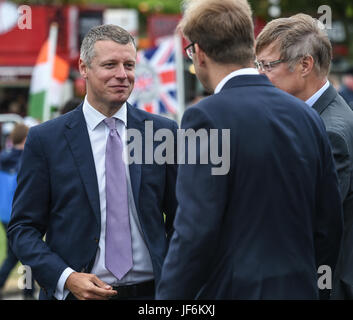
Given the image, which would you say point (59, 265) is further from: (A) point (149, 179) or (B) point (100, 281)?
(A) point (149, 179)

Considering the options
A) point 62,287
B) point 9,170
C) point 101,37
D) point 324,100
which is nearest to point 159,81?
point 9,170

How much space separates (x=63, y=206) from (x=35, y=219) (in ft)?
0.47

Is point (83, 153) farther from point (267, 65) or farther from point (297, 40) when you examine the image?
point (297, 40)

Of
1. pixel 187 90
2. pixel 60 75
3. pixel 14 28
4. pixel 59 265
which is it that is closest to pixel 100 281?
pixel 59 265

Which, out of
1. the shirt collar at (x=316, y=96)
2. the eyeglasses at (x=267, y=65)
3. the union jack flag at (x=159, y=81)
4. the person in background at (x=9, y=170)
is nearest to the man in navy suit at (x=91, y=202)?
the eyeglasses at (x=267, y=65)

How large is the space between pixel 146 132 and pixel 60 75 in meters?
9.12

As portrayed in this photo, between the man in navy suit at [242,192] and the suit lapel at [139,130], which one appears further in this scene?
the suit lapel at [139,130]

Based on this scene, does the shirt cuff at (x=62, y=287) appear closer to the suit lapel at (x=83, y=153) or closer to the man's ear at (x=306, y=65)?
the suit lapel at (x=83, y=153)

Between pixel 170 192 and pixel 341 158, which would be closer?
pixel 341 158

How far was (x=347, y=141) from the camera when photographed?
10.6 ft

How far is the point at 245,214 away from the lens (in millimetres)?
2521

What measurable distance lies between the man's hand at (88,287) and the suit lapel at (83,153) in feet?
0.86

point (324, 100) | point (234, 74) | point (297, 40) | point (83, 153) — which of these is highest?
point (297, 40)

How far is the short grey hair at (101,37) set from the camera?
3504mm
